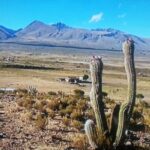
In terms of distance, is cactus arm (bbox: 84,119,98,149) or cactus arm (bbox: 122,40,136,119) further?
cactus arm (bbox: 122,40,136,119)

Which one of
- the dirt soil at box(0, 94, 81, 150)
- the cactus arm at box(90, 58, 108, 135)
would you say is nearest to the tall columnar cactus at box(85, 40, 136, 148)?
the cactus arm at box(90, 58, 108, 135)

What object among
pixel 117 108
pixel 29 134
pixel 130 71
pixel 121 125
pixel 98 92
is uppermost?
pixel 130 71

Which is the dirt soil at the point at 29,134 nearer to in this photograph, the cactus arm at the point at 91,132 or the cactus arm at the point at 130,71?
the cactus arm at the point at 91,132

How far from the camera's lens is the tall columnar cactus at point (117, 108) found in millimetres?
13773

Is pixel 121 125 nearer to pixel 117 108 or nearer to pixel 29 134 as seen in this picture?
pixel 117 108

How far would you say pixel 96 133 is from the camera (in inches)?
542

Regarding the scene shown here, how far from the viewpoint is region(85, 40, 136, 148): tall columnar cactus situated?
13773mm

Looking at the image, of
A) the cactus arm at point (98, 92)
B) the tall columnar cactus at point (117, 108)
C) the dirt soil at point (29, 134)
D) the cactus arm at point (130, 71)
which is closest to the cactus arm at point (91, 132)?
the tall columnar cactus at point (117, 108)

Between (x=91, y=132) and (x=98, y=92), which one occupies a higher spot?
(x=98, y=92)

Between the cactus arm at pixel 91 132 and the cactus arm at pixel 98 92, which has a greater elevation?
the cactus arm at pixel 98 92

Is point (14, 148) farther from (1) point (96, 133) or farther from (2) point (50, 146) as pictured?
(1) point (96, 133)

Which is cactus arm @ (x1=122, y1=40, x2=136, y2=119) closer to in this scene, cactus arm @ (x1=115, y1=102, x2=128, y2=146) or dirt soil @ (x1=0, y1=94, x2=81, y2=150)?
cactus arm @ (x1=115, y1=102, x2=128, y2=146)

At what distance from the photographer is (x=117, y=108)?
14266mm

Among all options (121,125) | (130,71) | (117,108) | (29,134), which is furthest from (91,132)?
(29,134)
